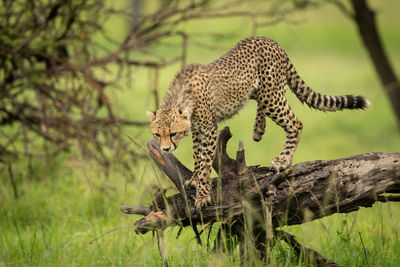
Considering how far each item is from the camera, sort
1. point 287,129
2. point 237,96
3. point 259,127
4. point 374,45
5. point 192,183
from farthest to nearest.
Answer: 1. point 374,45
2. point 259,127
3. point 287,129
4. point 237,96
5. point 192,183

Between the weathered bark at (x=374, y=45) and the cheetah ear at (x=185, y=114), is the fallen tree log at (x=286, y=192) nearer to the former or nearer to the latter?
the cheetah ear at (x=185, y=114)

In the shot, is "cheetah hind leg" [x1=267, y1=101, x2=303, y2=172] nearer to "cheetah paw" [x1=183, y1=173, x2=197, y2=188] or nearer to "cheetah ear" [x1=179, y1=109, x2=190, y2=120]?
"cheetah paw" [x1=183, y1=173, x2=197, y2=188]

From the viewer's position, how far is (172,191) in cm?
687

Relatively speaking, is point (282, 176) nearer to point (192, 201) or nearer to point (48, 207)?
point (192, 201)

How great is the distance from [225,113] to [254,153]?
23.3 feet

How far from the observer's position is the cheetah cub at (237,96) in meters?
4.18

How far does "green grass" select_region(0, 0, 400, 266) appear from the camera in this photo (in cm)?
452

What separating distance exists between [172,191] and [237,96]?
275 centimetres

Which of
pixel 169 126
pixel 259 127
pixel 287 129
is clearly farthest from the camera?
pixel 259 127

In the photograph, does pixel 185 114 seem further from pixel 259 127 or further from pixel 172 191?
pixel 172 191

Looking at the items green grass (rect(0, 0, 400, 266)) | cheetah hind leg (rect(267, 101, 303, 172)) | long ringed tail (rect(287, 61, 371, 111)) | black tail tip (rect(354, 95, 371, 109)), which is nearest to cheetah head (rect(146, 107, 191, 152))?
green grass (rect(0, 0, 400, 266))

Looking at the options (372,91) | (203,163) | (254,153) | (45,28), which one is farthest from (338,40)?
(203,163)

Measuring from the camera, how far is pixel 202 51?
24875mm

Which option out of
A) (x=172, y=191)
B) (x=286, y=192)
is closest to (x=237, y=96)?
(x=286, y=192)
